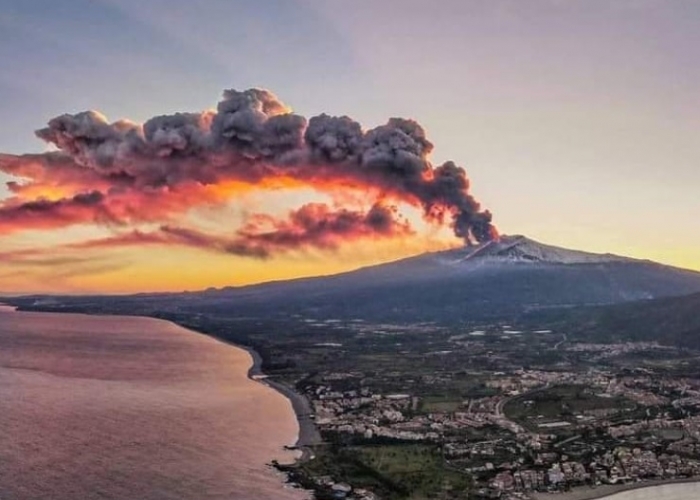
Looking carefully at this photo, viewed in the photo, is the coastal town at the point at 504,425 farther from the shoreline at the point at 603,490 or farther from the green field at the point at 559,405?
the shoreline at the point at 603,490

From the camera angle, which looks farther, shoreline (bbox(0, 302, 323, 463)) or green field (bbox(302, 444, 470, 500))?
shoreline (bbox(0, 302, 323, 463))

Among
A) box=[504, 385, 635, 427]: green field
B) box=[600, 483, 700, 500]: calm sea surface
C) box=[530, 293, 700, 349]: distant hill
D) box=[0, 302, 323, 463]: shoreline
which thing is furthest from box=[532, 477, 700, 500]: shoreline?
box=[530, 293, 700, 349]: distant hill

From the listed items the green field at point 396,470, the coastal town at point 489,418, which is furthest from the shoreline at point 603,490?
the green field at point 396,470

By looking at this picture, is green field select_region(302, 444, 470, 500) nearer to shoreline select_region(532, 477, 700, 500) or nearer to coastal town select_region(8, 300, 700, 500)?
coastal town select_region(8, 300, 700, 500)

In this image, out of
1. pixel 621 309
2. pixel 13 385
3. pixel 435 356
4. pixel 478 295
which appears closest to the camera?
pixel 13 385

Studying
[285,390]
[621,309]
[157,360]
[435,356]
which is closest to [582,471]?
[285,390]

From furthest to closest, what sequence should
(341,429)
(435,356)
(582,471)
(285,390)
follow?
(435,356) < (285,390) < (341,429) < (582,471)

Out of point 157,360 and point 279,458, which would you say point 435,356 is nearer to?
point 157,360
